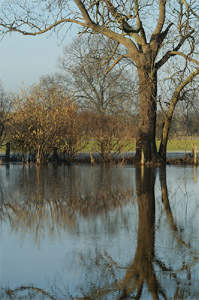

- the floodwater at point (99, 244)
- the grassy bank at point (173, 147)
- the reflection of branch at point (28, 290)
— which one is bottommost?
the reflection of branch at point (28, 290)

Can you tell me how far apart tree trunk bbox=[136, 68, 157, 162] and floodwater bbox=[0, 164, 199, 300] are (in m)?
14.1

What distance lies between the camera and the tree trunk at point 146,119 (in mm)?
30891

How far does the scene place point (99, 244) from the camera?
8984 mm

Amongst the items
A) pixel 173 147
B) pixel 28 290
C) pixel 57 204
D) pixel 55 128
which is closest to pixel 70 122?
pixel 55 128

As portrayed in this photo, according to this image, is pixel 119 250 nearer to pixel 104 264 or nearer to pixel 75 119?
pixel 104 264

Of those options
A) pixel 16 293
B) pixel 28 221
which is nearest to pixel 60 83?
pixel 28 221

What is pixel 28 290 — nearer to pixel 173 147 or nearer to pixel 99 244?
pixel 99 244

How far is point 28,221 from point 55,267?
12.6 ft

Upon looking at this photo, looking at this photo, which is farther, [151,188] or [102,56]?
[102,56]

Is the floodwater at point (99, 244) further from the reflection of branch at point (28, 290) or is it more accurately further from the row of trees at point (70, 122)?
the row of trees at point (70, 122)

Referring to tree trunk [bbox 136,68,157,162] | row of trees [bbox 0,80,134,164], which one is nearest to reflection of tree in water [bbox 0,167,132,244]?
row of trees [bbox 0,80,134,164]

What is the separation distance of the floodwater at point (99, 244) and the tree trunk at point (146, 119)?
46.4 ft

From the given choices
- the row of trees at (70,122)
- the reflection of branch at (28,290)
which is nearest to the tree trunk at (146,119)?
the row of trees at (70,122)

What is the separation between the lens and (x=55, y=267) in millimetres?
7379
